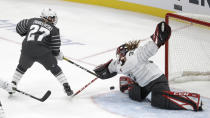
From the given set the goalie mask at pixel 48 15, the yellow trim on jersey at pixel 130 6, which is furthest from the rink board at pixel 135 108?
the yellow trim on jersey at pixel 130 6

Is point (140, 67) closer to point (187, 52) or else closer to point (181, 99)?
point (181, 99)

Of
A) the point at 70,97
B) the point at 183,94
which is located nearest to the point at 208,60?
the point at 183,94

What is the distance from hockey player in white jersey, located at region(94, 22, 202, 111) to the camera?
347 cm

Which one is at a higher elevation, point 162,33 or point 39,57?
point 162,33

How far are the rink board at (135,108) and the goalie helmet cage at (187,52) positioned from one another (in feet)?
1.27

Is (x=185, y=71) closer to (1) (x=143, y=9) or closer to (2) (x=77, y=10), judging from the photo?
(1) (x=143, y=9)

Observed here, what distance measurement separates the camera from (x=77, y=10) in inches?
307

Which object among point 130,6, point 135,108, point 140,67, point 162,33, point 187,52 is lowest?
point 130,6

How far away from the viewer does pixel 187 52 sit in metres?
4.18

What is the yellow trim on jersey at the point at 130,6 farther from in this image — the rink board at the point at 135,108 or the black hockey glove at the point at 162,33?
the black hockey glove at the point at 162,33

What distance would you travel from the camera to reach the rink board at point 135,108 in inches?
135

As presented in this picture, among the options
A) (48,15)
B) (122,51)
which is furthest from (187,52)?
(48,15)

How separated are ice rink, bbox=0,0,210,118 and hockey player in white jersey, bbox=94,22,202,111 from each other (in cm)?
10

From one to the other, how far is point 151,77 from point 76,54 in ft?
6.18
